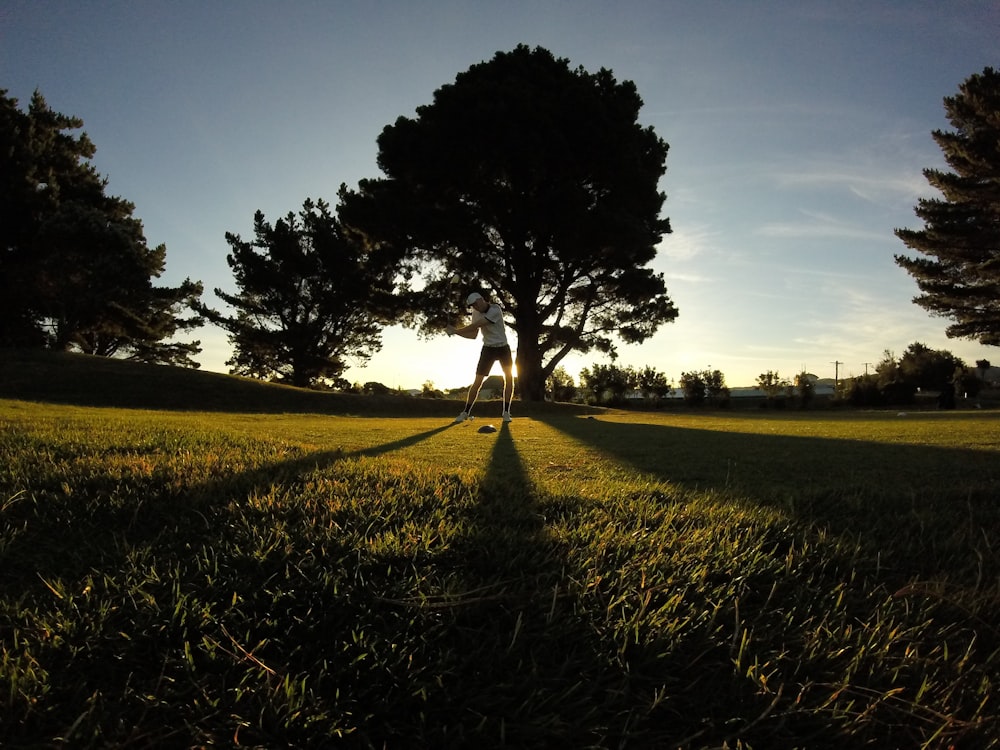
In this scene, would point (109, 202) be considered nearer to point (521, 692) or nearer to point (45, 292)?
point (45, 292)

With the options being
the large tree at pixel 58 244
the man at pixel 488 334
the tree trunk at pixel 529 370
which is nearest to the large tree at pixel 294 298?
the large tree at pixel 58 244

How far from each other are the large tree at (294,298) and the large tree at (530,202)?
12577mm

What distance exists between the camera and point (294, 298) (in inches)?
1544

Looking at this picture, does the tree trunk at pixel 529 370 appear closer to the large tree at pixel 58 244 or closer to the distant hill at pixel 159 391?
the distant hill at pixel 159 391

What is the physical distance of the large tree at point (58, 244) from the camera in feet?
101

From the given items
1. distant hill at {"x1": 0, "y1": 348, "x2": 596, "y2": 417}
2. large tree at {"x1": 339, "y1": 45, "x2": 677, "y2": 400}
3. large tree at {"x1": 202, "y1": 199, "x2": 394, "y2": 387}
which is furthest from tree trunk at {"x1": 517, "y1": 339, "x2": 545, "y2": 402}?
large tree at {"x1": 202, "y1": 199, "x2": 394, "y2": 387}

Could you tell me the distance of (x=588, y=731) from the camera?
1298mm

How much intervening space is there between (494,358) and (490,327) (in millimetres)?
586

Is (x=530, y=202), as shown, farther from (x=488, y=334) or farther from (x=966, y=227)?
(x=966, y=227)

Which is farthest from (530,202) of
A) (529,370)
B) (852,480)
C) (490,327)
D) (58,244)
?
(58,244)

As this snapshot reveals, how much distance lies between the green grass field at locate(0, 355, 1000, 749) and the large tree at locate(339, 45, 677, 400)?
22.7 metres

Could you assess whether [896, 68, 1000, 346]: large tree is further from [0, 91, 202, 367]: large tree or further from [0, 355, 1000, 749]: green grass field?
[0, 91, 202, 367]: large tree

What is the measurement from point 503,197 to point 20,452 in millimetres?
24640

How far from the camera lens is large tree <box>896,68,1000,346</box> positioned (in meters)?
29.1
